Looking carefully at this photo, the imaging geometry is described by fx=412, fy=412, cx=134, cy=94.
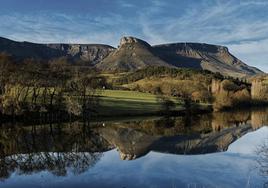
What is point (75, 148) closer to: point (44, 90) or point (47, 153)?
point (47, 153)

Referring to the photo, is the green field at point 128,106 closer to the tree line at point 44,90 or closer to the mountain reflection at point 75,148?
the tree line at point 44,90

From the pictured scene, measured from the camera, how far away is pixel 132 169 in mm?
33250

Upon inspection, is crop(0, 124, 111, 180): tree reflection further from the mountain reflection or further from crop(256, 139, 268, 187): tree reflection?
crop(256, 139, 268, 187): tree reflection

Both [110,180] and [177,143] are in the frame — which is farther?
[177,143]

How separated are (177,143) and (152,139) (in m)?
5.63

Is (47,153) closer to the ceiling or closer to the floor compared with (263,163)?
closer to the floor

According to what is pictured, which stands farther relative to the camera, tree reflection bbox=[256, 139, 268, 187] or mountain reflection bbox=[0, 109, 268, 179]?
mountain reflection bbox=[0, 109, 268, 179]

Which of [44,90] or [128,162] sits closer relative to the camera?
[128,162]

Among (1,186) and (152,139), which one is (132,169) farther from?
(152,139)

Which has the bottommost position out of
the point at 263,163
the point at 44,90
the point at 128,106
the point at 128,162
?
the point at 128,162

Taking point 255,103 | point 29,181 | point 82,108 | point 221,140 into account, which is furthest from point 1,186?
point 255,103

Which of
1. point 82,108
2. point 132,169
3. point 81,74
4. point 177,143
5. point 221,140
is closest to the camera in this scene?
point 132,169

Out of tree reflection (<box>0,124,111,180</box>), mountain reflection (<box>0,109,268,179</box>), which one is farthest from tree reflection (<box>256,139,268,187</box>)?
tree reflection (<box>0,124,111,180</box>)

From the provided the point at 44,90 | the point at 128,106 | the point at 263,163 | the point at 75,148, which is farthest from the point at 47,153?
the point at 128,106
